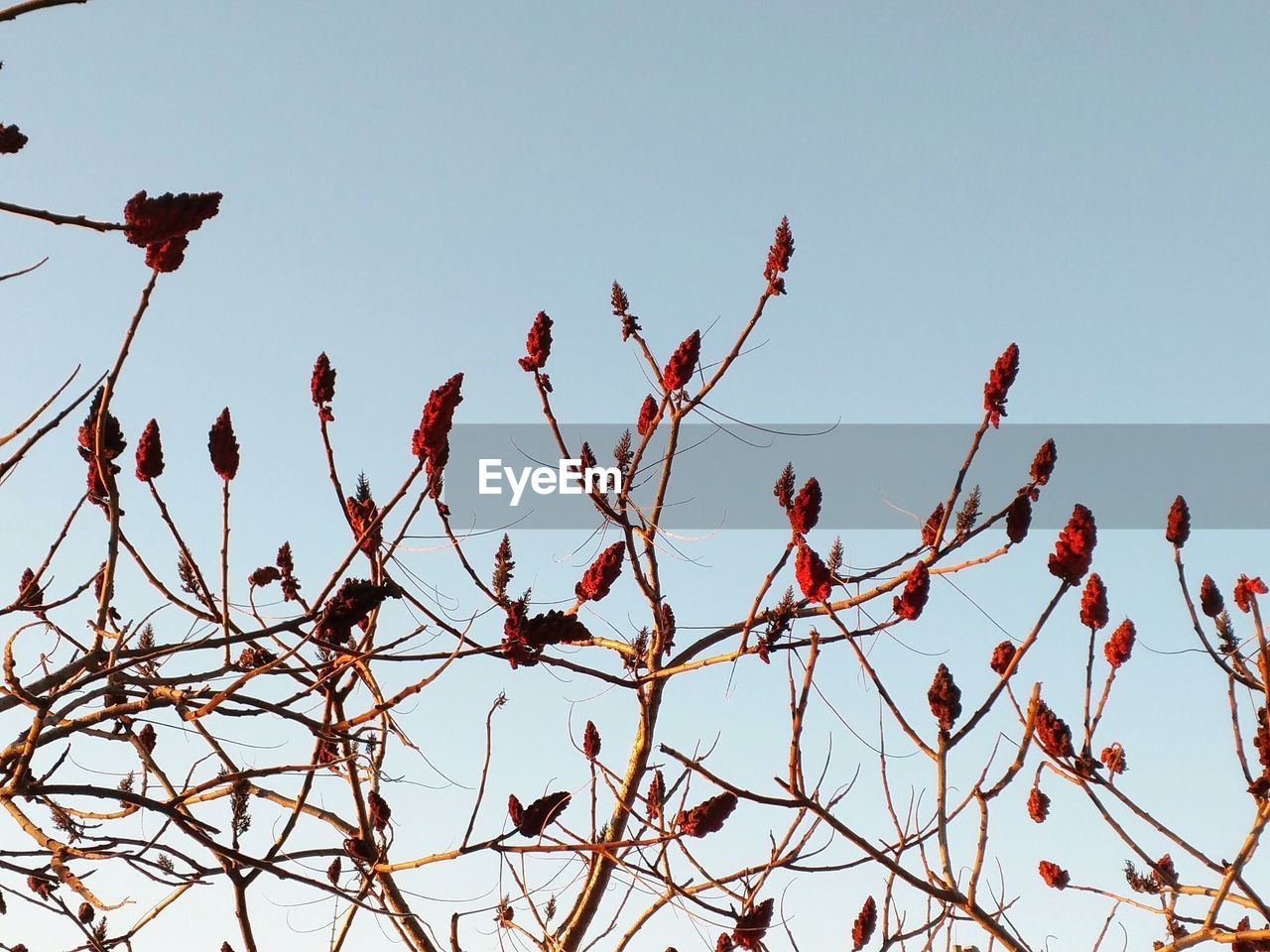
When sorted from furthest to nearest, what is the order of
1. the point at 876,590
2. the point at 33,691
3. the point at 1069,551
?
the point at 876,590 < the point at 1069,551 < the point at 33,691

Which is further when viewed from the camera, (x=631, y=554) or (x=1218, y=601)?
(x=631, y=554)

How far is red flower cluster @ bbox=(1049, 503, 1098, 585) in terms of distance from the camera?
351 cm

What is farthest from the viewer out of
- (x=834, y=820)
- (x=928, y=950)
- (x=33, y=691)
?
(x=928, y=950)

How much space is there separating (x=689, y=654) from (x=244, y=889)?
2.06m

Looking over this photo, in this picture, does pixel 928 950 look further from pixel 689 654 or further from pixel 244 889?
pixel 244 889

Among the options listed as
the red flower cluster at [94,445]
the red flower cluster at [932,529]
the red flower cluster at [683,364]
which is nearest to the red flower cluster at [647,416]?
the red flower cluster at [683,364]

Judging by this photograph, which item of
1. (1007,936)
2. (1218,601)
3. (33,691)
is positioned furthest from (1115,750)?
(33,691)

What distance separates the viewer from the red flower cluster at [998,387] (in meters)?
3.99

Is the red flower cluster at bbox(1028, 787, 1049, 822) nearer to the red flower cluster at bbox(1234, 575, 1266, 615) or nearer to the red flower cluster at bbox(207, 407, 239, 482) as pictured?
the red flower cluster at bbox(1234, 575, 1266, 615)

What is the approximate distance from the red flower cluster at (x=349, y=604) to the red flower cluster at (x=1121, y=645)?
2.93 meters

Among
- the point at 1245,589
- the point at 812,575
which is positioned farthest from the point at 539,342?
the point at 1245,589

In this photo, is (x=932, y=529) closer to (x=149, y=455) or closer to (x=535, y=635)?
(x=535, y=635)

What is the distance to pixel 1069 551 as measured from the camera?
3.53 m

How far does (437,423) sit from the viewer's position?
10.1 feet
